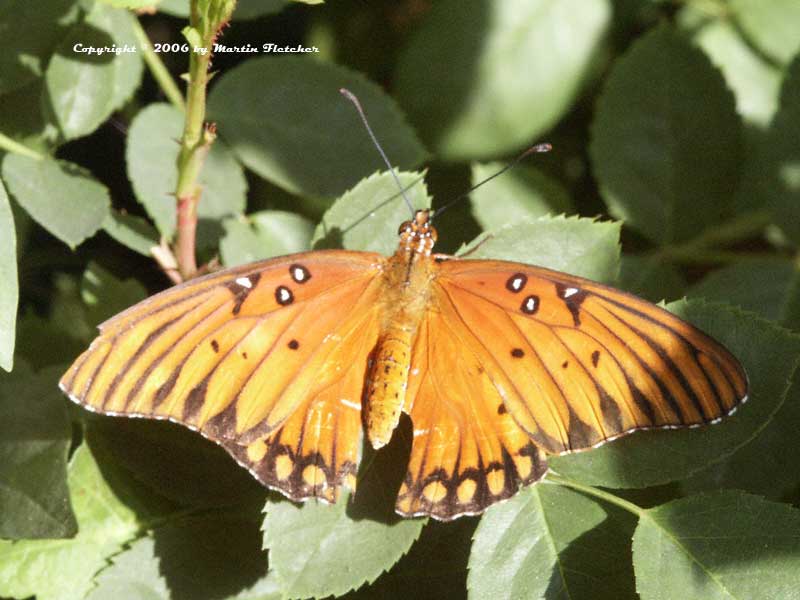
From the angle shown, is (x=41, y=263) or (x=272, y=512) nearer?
(x=272, y=512)

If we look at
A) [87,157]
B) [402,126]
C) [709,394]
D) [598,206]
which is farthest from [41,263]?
[709,394]

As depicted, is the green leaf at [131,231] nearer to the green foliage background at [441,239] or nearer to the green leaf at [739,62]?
the green foliage background at [441,239]

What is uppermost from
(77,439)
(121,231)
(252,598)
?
(121,231)

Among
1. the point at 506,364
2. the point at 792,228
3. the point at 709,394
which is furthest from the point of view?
the point at 792,228

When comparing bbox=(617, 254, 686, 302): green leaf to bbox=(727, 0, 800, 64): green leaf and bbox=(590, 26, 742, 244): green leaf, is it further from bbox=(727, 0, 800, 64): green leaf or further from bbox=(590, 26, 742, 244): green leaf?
bbox=(727, 0, 800, 64): green leaf

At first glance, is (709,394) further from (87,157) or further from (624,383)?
(87,157)

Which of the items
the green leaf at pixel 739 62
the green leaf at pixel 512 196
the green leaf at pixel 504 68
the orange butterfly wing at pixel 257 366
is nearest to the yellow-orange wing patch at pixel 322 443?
the orange butterfly wing at pixel 257 366
